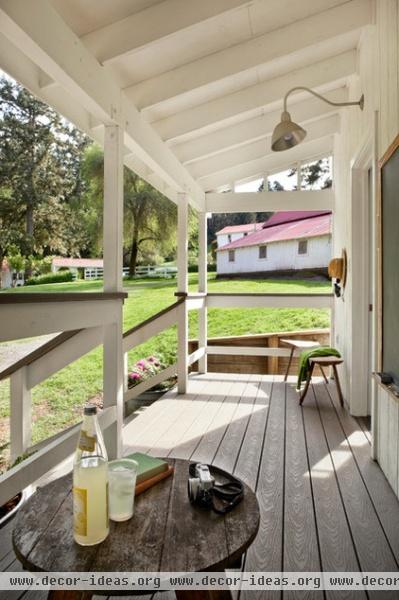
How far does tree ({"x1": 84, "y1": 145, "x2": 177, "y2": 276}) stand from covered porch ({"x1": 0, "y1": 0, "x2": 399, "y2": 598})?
0.79 metres

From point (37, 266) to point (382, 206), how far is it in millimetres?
2280

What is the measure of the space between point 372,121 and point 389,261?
109 centimetres

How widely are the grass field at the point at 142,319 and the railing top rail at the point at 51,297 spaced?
1.07 meters

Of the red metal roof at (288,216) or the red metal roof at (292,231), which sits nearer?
the red metal roof at (292,231)

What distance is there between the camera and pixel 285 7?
2461mm

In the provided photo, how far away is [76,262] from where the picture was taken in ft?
11.8

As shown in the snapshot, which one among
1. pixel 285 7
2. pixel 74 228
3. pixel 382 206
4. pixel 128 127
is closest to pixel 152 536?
pixel 382 206

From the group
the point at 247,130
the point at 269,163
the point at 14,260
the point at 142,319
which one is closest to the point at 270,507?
the point at 14,260

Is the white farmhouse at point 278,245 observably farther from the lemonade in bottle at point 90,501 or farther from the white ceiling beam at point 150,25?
the lemonade in bottle at point 90,501

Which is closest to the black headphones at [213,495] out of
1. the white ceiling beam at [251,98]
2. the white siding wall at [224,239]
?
the white ceiling beam at [251,98]

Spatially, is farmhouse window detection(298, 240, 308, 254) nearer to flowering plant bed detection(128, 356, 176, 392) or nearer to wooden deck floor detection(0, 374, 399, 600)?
wooden deck floor detection(0, 374, 399, 600)

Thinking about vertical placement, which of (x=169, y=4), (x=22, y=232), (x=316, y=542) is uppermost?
(x=169, y=4)

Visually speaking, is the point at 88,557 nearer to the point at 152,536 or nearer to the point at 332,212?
the point at 152,536

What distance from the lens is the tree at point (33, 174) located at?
8.59ft
